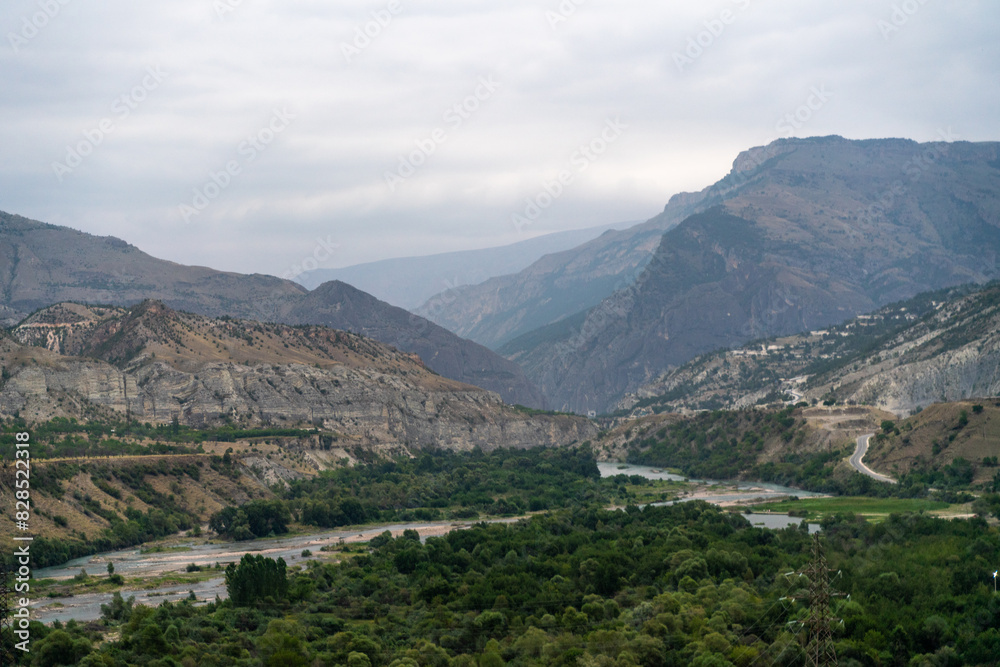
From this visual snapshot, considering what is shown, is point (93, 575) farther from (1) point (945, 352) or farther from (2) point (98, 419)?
(1) point (945, 352)

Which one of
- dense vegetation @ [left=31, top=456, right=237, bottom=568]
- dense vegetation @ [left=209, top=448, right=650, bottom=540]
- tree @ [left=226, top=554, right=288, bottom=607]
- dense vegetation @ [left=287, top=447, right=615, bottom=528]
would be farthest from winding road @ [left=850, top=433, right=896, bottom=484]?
tree @ [left=226, top=554, right=288, bottom=607]

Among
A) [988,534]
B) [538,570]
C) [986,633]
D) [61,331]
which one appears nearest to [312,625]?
[538,570]

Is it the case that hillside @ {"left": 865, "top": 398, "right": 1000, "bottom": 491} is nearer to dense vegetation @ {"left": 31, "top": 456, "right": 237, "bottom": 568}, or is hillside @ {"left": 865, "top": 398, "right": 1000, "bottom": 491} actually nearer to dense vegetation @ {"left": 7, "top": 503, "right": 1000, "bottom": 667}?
dense vegetation @ {"left": 7, "top": 503, "right": 1000, "bottom": 667}

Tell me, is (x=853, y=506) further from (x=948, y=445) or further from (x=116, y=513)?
(x=116, y=513)

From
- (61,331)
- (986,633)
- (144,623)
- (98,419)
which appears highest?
(61,331)

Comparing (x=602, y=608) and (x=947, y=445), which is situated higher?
(x=947, y=445)

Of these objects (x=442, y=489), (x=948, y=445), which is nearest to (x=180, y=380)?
(x=442, y=489)
